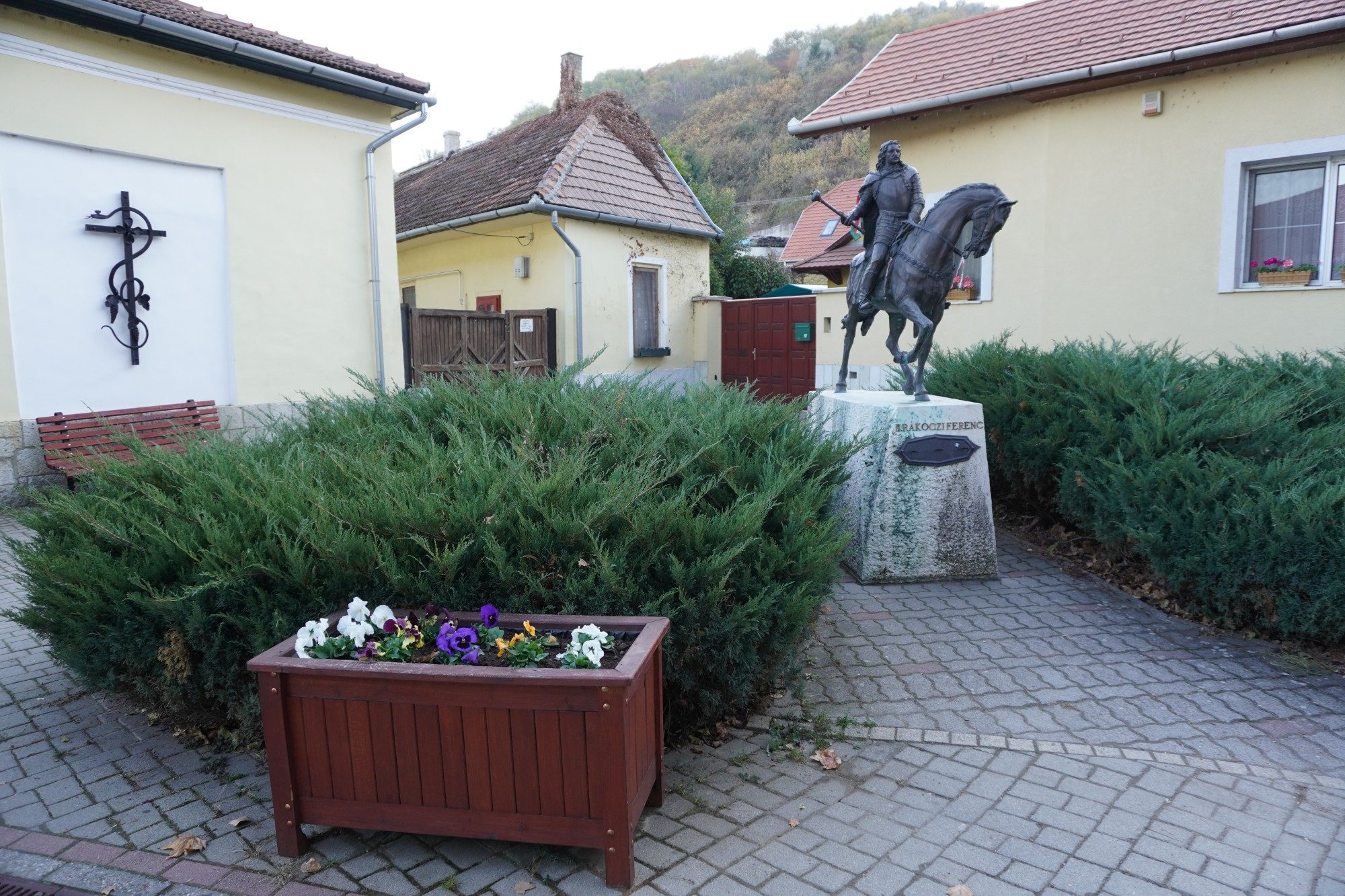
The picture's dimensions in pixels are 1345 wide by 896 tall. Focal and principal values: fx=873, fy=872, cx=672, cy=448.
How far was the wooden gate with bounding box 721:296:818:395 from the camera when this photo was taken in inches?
628

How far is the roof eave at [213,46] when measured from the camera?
323 inches

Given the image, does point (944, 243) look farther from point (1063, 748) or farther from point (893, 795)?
point (893, 795)

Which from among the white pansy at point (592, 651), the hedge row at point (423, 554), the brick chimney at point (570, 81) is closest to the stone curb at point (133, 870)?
the hedge row at point (423, 554)

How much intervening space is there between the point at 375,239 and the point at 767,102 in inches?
2004

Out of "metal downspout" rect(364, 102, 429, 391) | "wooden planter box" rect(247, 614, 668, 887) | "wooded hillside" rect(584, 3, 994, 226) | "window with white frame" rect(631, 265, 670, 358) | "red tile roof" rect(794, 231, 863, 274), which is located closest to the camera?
"wooden planter box" rect(247, 614, 668, 887)

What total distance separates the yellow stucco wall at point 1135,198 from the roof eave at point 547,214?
5627 millimetres

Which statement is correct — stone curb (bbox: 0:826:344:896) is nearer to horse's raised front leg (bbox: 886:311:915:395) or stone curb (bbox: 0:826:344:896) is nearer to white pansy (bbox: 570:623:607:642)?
white pansy (bbox: 570:623:607:642)

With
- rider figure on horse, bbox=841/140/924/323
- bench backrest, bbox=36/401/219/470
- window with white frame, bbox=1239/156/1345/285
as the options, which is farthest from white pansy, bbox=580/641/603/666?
→ window with white frame, bbox=1239/156/1345/285

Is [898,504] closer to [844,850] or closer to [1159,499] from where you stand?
[1159,499]

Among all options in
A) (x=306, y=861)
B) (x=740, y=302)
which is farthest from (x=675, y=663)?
(x=740, y=302)

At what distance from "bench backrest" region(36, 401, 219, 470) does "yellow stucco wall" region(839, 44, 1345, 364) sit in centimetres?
922

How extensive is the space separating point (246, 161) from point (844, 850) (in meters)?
9.93

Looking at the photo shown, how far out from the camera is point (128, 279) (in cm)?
881

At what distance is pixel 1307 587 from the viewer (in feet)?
15.1
